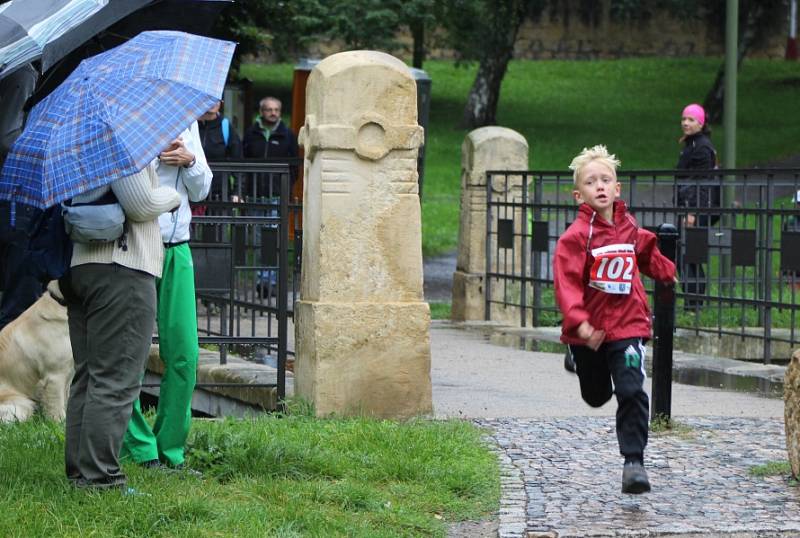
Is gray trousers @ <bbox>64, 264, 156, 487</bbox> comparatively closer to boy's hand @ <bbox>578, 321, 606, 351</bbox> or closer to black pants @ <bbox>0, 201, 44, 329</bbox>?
boy's hand @ <bbox>578, 321, 606, 351</bbox>

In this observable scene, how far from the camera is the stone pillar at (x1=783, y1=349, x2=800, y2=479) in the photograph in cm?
649

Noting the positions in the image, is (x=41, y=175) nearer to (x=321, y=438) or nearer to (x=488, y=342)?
(x=321, y=438)

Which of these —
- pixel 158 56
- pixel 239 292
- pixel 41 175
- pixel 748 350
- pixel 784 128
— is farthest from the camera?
pixel 784 128

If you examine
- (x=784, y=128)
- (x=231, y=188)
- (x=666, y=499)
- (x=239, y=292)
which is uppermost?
(x=784, y=128)

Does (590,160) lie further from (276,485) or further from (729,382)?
(729,382)

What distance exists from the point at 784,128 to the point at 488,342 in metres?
29.4

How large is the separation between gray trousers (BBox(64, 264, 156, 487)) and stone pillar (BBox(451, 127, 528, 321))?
8.64 m

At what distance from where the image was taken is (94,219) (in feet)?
18.7

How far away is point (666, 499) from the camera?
6289mm

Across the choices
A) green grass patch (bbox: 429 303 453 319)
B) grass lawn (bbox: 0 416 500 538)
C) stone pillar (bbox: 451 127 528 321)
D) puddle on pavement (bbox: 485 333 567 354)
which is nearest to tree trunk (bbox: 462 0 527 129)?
green grass patch (bbox: 429 303 453 319)

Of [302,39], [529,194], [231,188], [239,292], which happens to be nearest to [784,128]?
[302,39]

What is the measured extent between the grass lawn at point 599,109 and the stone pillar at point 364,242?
16.4m

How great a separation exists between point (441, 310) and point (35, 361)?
8489mm

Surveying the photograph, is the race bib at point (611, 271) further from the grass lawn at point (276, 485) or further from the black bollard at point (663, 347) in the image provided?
the black bollard at point (663, 347)
